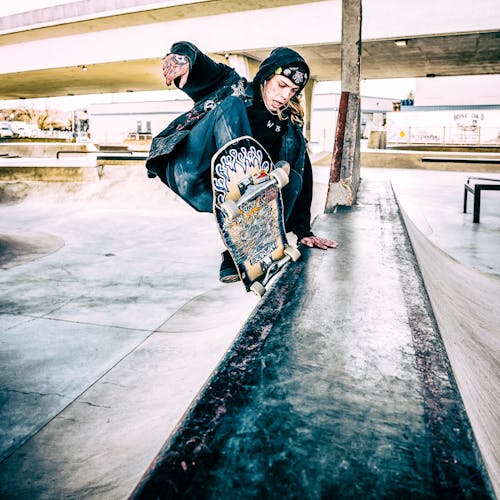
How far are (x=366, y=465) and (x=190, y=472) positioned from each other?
0.40 meters

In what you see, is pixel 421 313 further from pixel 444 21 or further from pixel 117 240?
pixel 444 21

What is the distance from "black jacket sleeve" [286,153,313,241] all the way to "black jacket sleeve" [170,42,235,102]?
96 cm

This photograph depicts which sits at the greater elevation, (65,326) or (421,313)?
(421,313)

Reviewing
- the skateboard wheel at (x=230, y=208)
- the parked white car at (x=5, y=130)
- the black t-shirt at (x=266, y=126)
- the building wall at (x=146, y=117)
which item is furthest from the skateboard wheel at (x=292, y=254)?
the parked white car at (x=5, y=130)

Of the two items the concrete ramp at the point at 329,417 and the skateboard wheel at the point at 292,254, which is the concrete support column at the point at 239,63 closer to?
the skateboard wheel at the point at 292,254

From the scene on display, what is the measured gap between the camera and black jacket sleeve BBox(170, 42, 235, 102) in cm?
247

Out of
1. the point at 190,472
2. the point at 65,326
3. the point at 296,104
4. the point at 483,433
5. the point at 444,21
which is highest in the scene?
the point at 444,21

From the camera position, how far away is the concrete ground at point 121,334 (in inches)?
70.4

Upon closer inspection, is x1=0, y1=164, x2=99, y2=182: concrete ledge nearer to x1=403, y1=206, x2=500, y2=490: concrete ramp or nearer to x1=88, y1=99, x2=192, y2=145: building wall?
x1=403, y1=206, x2=500, y2=490: concrete ramp

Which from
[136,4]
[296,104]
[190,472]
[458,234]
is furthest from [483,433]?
[136,4]

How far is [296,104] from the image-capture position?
3029 mm

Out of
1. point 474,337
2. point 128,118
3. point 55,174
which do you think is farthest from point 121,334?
point 128,118

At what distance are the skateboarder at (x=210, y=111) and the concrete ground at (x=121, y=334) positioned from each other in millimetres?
975

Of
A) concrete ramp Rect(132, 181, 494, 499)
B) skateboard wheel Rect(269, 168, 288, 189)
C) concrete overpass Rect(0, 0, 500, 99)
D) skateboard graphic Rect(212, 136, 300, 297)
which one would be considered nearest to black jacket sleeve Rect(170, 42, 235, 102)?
skateboard graphic Rect(212, 136, 300, 297)
